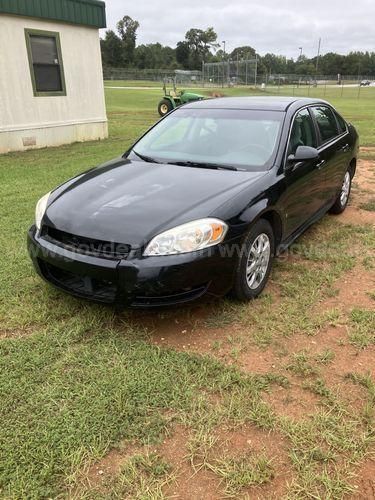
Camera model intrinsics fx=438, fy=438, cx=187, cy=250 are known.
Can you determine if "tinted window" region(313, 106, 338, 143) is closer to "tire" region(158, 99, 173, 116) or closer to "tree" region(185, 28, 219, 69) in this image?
"tire" region(158, 99, 173, 116)

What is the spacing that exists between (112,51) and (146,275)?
91.9 metres

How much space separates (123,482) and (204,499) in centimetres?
37

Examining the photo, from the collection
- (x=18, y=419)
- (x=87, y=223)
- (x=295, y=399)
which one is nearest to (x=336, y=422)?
(x=295, y=399)

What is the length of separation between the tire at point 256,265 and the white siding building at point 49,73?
27.0 feet

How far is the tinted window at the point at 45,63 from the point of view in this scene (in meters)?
10.0

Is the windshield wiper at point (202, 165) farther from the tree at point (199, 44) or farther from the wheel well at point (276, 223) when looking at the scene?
the tree at point (199, 44)

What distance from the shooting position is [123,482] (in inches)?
78.1

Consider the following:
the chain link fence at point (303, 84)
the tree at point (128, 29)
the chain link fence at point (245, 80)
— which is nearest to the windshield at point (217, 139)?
the chain link fence at point (245, 80)

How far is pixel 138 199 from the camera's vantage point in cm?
321

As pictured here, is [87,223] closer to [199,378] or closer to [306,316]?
[199,378]

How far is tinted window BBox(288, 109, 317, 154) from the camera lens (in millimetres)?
3972

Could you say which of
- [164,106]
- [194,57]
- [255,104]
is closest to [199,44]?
[194,57]

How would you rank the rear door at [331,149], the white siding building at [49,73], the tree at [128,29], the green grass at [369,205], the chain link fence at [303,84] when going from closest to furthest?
the rear door at [331,149], the green grass at [369,205], the white siding building at [49,73], the chain link fence at [303,84], the tree at [128,29]

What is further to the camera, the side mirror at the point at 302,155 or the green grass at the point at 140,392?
the side mirror at the point at 302,155
